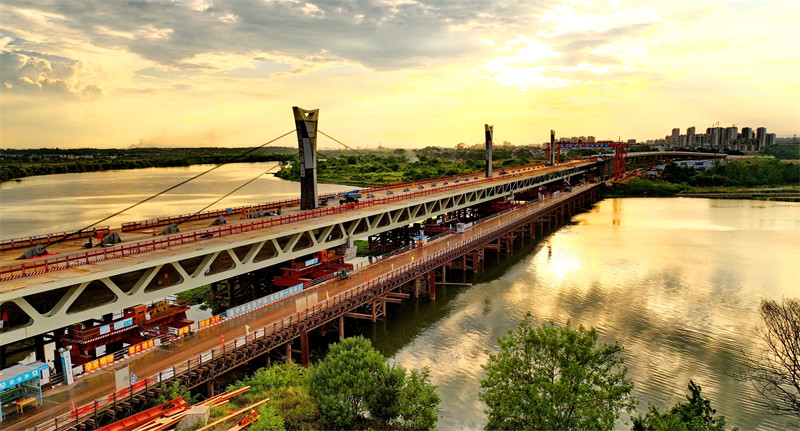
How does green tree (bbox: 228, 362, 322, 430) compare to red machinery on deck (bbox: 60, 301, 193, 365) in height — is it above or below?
below

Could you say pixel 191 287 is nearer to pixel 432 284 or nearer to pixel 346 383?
pixel 346 383

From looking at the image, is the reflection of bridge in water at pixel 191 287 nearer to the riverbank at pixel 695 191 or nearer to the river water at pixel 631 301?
the river water at pixel 631 301

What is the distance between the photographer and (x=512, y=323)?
34094 mm

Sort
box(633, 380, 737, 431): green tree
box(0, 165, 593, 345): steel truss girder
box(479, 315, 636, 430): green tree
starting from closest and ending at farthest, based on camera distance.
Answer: box(633, 380, 737, 431): green tree
box(479, 315, 636, 430): green tree
box(0, 165, 593, 345): steel truss girder

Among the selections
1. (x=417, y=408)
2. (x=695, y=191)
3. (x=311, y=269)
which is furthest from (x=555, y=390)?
(x=695, y=191)

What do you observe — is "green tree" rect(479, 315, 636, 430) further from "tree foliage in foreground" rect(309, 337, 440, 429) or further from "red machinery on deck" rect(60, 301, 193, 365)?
"red machinery on deck" rect(60, 301, 193, 365)

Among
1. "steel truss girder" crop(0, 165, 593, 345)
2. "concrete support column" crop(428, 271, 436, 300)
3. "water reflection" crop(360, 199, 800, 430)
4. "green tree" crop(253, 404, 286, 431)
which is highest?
"steel truss girder" crop(0, 165, 593, 345)

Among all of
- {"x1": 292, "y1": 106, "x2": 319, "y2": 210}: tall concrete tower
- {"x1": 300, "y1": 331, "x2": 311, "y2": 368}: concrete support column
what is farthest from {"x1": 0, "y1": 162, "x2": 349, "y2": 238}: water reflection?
{"x1": 300, "y1": 331, "x2": 311, "y2": 368}: concrete support column

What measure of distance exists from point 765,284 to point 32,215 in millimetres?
95764

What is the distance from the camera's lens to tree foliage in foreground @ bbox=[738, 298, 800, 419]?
19.3 m

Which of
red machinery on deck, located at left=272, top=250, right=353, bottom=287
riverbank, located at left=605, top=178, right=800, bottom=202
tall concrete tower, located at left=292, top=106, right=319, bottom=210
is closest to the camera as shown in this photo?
red machinery on deck, located at left=272, top=250, right=353, bottom=287

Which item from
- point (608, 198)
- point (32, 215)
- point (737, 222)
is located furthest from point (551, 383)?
point (608, 198)

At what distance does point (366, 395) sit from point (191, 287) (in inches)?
516

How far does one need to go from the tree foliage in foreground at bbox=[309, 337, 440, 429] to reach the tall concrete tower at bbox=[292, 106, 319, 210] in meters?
22.9
